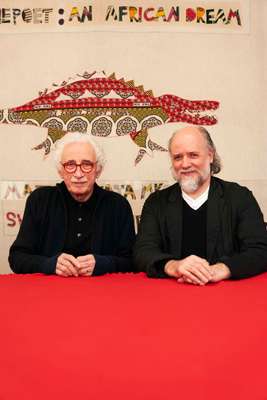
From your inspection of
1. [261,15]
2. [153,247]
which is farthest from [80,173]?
[261,15]

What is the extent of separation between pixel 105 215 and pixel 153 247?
1.19 ft

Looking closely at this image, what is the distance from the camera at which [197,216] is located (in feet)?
7.06

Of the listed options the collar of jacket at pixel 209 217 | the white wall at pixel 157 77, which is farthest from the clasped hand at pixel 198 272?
the white wall at pixel 157 77

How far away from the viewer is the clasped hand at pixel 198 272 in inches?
67.6

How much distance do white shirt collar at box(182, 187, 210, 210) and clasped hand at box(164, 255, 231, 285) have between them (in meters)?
0.41

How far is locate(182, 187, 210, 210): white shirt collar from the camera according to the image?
2168 mm

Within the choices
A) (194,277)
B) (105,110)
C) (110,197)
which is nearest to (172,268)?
(194,277)

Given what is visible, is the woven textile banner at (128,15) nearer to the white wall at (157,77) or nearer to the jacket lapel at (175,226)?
the white wall at (157,77)

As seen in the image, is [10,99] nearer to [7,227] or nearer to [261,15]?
[7,227]

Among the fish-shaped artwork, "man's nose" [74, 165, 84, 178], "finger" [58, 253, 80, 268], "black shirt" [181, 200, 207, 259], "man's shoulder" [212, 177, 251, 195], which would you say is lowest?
"finger" [58, 253, 80, 268]

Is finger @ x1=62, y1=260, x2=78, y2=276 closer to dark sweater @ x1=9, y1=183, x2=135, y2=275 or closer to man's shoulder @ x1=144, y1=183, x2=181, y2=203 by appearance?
dark sweater @ x1=9, y1=183, x2=135, y2=275

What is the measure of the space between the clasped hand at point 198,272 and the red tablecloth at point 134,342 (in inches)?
1.8

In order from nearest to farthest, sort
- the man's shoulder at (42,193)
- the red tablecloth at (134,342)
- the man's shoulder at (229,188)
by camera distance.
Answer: the red tablecloth at (134,342), the man's shoulder at (229,188), the man's shoulder at (42,193)

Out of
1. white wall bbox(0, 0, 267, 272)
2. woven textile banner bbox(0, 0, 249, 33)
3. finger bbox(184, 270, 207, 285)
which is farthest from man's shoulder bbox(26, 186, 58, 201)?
woven textile banner bbox(0, 0, 249, 33)
